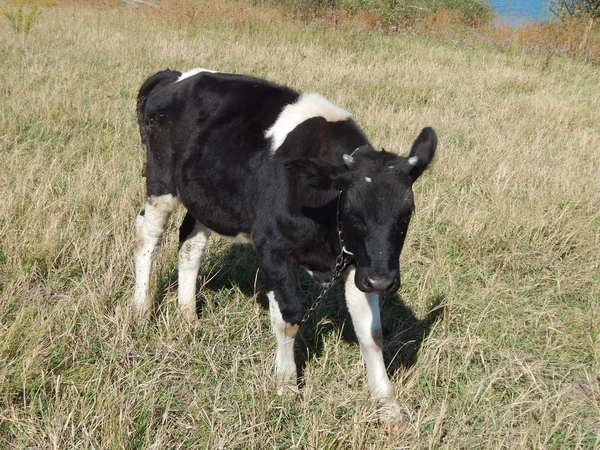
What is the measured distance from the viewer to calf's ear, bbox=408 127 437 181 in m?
3.00

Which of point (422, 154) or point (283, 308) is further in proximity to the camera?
point (283, 308)

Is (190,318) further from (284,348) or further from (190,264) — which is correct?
(284,348)

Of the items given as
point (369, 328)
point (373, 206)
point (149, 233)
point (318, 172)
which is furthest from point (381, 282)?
point (149, 233)

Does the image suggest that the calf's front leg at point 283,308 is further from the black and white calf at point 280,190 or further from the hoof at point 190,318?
the hoof at point 190,318

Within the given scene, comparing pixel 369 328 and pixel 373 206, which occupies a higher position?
pixel 373 206

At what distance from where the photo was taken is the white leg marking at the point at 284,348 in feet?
10.6

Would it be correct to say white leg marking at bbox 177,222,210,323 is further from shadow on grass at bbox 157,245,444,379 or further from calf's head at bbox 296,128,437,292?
calf's head at bbox 296,128,437,292

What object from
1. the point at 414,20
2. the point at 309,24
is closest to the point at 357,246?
the point at 309,24

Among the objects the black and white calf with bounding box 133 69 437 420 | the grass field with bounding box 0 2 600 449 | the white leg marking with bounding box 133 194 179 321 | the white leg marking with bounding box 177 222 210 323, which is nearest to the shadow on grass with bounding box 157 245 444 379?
the grass field with bounding box 0 2 600 449

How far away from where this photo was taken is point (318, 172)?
2877 mm

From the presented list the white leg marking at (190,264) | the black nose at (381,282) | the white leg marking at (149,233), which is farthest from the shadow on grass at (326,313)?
the black nose at (381,282)

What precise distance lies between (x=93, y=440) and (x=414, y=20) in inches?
696

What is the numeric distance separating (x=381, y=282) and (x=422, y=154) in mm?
752

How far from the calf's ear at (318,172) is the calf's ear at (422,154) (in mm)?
345
